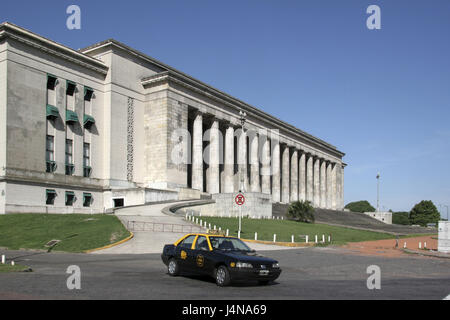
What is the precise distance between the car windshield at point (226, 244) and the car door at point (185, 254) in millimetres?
848

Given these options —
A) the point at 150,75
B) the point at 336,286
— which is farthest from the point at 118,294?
the point at 150,75

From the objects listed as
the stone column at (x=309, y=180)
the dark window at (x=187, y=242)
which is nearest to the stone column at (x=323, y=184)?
the stone column at (x=309, y=180)

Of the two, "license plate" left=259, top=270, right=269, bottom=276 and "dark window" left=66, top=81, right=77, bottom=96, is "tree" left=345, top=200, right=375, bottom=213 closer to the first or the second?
"dark window" left=66, top=81, right=77, bottom=96

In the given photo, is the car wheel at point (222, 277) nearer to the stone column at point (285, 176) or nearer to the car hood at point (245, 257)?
the car hood at point (245, 257)

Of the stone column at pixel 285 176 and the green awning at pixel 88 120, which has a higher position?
the green awning at pixel 88 120

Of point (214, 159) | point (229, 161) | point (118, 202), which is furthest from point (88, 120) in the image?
point (229, 161)

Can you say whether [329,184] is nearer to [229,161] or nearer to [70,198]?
[229,161]

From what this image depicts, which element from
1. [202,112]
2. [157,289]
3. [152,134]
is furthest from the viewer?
[202,112]

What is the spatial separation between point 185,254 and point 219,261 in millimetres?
1891

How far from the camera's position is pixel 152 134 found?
6384 cm

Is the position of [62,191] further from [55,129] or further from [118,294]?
[118,294]

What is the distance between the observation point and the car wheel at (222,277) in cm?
1320

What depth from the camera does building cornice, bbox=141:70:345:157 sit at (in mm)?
63094
